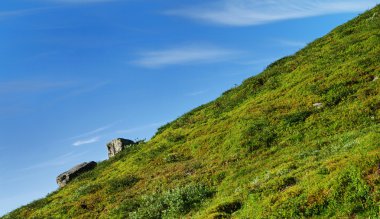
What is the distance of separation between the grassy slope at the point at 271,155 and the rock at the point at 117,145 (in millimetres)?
3670

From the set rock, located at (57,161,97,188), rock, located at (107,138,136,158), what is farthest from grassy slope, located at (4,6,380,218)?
rock, located at (107,138,136,158)

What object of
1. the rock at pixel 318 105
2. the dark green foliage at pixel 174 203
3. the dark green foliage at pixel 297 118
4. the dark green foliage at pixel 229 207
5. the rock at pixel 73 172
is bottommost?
the dark green foliage at pixel 229 207

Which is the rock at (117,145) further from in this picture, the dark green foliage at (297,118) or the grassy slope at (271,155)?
the dark green foliage at (297,118)

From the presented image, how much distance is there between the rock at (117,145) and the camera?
53750mm

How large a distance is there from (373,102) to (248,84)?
65.3ft

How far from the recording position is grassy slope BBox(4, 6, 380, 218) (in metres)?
17.3

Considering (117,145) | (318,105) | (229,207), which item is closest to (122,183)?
(318,105)

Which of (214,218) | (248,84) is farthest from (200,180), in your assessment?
(248,84)

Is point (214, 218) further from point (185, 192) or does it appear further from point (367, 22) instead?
point (367, 22)

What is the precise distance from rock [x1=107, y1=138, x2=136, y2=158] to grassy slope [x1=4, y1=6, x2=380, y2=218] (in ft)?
12.0

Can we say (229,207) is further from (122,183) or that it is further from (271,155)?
(122,183)

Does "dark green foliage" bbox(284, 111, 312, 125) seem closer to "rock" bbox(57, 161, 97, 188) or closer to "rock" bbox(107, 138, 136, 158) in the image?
"rock" bbox(107, 138, 136, 158)

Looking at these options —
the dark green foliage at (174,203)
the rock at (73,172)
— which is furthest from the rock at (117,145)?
the dark green foliage at (174,203)

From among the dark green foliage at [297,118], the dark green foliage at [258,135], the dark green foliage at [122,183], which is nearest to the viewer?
the dark green foliage at [258,135]
